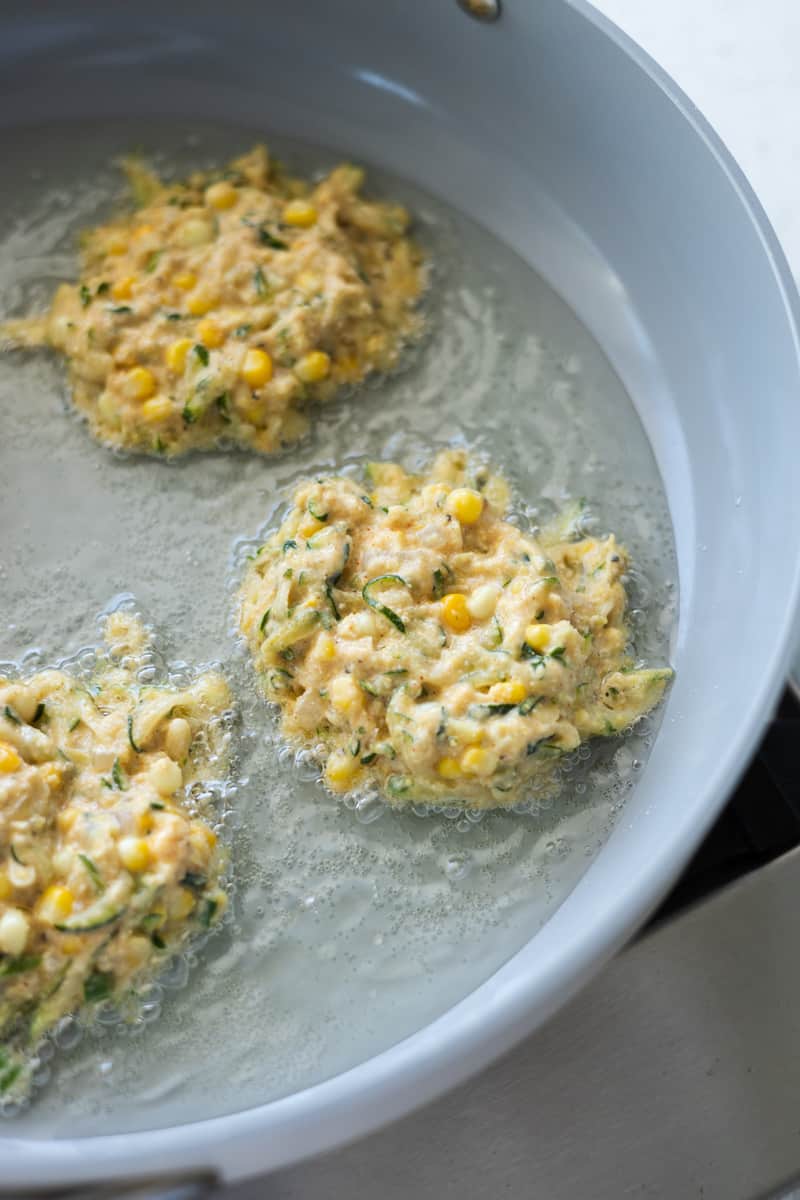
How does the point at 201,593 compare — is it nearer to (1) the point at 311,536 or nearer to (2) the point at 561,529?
(1) the point at 311,536

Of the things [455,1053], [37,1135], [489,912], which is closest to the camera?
[455,1053]

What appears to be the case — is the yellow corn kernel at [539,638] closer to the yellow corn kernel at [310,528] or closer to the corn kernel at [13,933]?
the yellow corn kernel at [310,528]

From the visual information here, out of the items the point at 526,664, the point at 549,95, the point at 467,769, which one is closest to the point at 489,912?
the point at 467,769

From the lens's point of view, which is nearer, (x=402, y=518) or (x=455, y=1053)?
(x=455, y=1053)

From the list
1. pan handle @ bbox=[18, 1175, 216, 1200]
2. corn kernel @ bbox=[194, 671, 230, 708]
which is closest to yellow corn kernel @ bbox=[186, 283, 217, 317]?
corn kernel @ bbox=[194, 671, 230, 708]

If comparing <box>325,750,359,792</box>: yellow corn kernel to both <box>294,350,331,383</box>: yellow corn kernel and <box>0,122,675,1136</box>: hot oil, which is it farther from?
<box>294,350,331,383</box>: yellow corn kernel

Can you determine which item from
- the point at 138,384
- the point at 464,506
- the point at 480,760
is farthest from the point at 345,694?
the point at 138,384

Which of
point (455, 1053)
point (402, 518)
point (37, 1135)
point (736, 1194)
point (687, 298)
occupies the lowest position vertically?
point (37, 1135)
